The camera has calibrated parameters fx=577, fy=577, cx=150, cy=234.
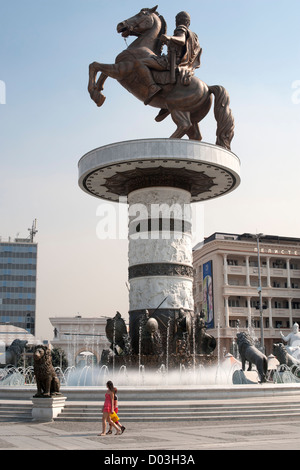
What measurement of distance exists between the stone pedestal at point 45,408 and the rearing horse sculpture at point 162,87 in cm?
1033

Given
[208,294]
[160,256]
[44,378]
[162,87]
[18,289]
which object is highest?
[18,289]

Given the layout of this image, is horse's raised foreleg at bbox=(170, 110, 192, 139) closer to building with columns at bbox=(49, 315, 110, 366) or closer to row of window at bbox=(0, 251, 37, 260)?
building with columns at bbox=(49, 315, 110, 366)

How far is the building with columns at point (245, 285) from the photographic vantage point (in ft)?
180

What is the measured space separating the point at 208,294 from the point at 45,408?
44.6 meters

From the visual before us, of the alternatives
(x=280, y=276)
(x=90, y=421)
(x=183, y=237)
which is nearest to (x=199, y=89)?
(x=183, y=237)

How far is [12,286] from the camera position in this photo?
90938 millimetres

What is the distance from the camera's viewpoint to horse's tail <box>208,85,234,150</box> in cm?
1973

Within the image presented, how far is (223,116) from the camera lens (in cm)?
1973

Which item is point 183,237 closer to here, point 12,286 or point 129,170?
point 129,170

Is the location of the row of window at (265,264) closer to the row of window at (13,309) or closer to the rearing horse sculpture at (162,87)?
the rearing horse sculpture at (162,87)

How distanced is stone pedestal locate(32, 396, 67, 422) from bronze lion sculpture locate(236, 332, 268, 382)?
6344 millimetres

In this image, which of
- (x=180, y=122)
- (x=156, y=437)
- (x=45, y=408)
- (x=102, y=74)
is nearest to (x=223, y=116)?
(x=180, y=122)

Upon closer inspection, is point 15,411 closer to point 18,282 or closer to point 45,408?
point 45,408
